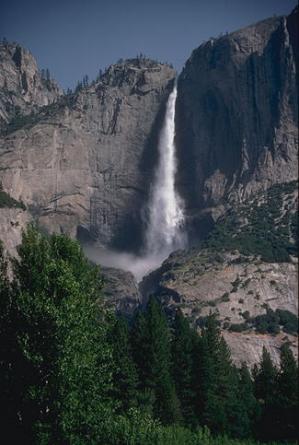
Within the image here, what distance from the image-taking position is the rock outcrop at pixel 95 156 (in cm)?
12325

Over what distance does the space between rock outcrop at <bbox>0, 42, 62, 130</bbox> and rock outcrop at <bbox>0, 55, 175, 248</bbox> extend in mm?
7966

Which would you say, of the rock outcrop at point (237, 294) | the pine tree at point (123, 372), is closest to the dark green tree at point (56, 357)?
the pine tree at point (123, 372)

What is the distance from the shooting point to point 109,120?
138m

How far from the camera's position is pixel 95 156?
133 metres

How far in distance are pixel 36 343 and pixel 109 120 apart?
11451 centimetres

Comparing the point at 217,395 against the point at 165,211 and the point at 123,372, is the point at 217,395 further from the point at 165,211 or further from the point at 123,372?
the point at 165,211

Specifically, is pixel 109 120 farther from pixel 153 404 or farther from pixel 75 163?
pixel 153 404

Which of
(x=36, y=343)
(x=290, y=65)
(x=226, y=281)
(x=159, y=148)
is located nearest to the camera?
(x=36, y=343)

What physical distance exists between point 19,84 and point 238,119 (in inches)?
2105

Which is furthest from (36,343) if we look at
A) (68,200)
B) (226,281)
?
(68,200)

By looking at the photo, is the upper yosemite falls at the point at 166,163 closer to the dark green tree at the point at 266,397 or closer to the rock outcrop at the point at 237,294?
the rock outcrop at the point at 237,294

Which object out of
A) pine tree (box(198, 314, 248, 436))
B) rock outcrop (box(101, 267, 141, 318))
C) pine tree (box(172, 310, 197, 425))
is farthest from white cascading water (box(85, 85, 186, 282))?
pine tree (box(172, 310, 197, 425))

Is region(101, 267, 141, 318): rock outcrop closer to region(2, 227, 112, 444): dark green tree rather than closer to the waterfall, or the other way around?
the waterfall

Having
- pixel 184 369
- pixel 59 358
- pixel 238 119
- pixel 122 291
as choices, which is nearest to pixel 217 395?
pixel 184 369
